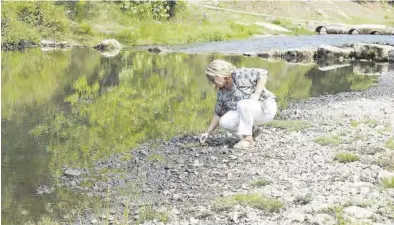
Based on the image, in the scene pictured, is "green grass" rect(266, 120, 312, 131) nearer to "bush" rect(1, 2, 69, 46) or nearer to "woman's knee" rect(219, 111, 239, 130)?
"woman's knee" rect(219, 111, 239, 130)

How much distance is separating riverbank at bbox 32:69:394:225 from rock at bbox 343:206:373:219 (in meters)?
0.01

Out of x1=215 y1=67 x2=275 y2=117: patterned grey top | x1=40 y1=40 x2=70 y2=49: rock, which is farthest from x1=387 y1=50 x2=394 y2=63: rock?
x1=215 y1=67 x2=275 y2=117: patterned grey top

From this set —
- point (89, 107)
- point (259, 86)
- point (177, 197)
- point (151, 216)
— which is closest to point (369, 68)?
point (89, 107)

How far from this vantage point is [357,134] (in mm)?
14086

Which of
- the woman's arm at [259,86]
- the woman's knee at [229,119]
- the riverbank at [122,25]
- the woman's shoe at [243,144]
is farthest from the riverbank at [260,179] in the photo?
the riverbank at [122,25]

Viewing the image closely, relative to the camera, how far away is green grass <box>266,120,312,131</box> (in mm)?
15812

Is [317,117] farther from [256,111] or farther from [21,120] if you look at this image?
[21,120]

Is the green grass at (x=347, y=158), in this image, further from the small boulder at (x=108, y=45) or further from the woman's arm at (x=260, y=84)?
the small boulder at (x=108, y=45)

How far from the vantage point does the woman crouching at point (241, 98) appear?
42.0ft

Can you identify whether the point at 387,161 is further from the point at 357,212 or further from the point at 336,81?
the point at 336,81

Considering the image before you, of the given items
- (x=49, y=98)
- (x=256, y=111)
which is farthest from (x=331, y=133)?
(x=49, y=98)

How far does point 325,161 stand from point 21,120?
1036 centimetres

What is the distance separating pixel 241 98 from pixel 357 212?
5.36 metres

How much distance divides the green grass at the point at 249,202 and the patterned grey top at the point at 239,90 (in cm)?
384
